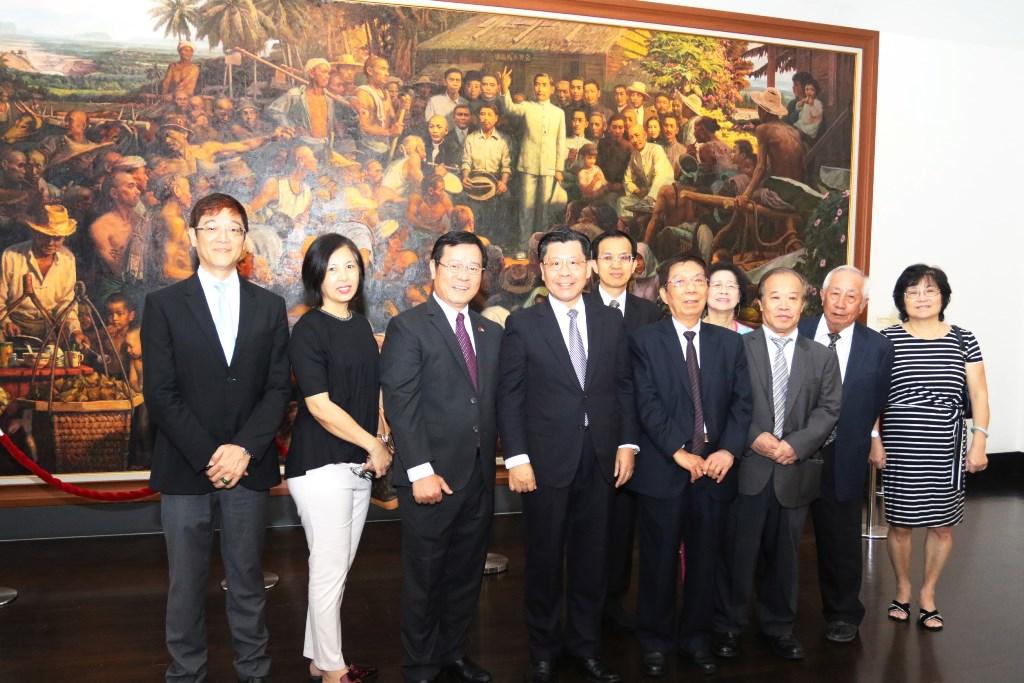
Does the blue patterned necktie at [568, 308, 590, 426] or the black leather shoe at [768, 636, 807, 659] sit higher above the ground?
the blue patterned necktie at [568, 308, 590, 426]


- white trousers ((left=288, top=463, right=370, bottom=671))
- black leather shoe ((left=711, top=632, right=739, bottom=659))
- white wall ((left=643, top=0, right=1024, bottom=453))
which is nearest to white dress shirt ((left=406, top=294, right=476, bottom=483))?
white trousers ((left=288, top=463, right=370, bottom=671))

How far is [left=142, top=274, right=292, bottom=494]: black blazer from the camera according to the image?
3053mm

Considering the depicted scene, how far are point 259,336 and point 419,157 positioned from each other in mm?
2917

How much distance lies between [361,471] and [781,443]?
1805mm

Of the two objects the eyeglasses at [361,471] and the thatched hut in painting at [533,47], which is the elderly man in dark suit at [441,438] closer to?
the eyeglasses at [361,471]

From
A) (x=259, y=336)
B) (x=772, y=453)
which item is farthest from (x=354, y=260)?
(x=772, y=453)

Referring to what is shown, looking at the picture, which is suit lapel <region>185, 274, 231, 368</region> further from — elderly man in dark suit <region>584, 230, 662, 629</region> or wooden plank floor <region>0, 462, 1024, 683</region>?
elderly man in dark suit <region>584, 230, 662, 629</region>

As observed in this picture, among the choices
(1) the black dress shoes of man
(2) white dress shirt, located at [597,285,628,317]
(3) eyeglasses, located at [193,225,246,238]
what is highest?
(3) eyeglasses, located at [193,225,246,238]

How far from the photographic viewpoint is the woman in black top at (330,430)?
10.3 ft

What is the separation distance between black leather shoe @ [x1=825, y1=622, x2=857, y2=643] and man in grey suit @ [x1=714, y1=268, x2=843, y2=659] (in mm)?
275

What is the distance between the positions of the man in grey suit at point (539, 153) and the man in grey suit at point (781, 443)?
259 cm

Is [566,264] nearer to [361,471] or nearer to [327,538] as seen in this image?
[361,471]

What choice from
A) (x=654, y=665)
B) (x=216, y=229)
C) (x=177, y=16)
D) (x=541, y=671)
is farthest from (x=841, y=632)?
(x=177, y=16)

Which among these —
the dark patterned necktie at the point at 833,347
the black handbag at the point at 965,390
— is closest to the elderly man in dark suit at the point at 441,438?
the dark patterned necktie at the point at 833,347
